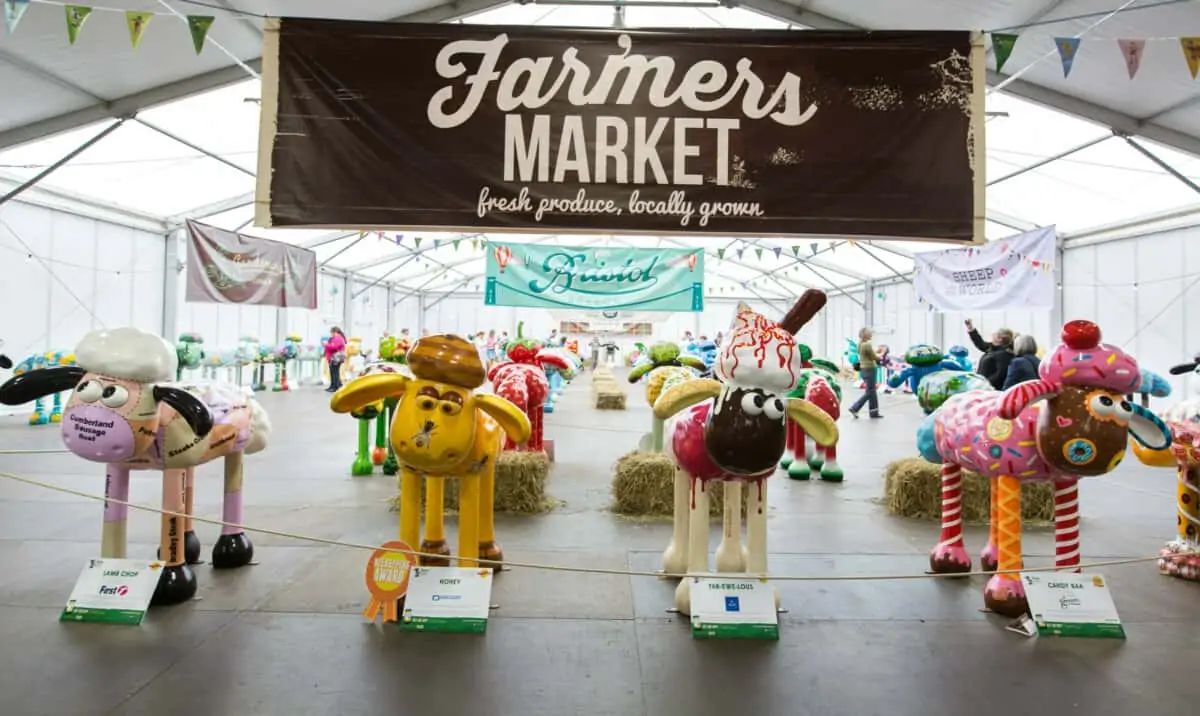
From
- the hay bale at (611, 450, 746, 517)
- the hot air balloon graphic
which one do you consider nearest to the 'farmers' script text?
the hay bale at (611, 450, 746, 517)

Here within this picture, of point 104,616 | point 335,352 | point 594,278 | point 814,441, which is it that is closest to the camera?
point 104,616

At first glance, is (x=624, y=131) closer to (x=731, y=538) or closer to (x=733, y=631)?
(x=731, y=538)

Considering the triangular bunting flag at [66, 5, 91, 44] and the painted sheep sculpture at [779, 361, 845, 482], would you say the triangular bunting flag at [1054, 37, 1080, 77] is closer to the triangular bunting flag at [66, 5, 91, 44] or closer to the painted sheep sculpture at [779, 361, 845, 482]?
the painted sheep sculpture at [779, 361, 845, 482]

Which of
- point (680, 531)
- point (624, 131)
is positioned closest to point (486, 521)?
point (680, 531)

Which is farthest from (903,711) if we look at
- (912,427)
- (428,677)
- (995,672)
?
(912,427)

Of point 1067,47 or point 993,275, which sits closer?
point 1067,47

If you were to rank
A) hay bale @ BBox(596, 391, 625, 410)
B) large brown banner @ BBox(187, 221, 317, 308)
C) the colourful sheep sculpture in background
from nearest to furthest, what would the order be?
1. the colourful sheep sculpture in background
2. large brown banner @ BBox(187, 221, 317, 308)
3. hay bale @ BBox(596, 391, 625, 410)

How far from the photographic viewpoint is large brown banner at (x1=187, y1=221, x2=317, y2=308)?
1165cm

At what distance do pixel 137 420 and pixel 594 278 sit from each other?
428 inches

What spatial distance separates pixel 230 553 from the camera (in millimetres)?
3676

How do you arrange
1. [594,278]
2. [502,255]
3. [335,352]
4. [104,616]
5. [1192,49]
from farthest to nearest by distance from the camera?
[335,352] < [594,278] < [502,255] < [1192,49] < [104,616]

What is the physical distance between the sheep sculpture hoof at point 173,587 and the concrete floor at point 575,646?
0.28ft

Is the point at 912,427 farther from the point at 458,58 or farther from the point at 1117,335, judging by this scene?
the point at 458,58

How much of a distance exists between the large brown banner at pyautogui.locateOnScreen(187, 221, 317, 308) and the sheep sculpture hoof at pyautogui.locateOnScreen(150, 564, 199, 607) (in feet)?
32.1
